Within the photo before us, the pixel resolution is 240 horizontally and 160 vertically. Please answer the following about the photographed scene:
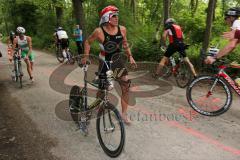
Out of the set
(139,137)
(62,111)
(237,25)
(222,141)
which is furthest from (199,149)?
(62,111)

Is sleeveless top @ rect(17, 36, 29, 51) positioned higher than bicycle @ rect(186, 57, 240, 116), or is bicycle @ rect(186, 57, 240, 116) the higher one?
sleeveless top @ rect(17, 36, 29, 51)

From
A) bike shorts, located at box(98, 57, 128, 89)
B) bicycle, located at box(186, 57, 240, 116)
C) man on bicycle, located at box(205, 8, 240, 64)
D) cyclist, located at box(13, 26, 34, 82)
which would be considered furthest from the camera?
cyclist, located at box(13, 26, 34, 82)

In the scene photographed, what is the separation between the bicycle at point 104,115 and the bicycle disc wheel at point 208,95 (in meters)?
2.50

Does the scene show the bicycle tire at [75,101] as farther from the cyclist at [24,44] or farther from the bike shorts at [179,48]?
the cyclist at [24,44]

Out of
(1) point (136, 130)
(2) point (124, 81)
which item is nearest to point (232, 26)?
(2) point (124, 81)

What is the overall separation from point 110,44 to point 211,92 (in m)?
2.91

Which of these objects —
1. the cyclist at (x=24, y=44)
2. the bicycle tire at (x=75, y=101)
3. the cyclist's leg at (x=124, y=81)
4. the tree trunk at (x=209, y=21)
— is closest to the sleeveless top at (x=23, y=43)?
the cyclist at (x=24, y=44)

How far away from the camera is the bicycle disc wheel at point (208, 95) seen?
20.7 feet

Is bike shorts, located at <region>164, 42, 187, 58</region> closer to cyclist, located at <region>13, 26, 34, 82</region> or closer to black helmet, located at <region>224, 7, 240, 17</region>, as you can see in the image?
black helmet, located at <region>224, 7, 240, 17</region>

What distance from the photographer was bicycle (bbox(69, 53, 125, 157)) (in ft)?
14.3

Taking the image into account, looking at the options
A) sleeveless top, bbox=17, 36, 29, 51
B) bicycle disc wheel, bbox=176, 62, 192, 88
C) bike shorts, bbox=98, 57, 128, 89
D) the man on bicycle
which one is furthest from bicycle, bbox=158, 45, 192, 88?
sleeveless top, bbox=17, 36, 29, 51

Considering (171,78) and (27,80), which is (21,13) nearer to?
(27,80)

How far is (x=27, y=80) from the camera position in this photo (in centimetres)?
1106

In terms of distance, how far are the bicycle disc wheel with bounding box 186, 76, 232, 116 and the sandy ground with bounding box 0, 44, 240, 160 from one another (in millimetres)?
228
